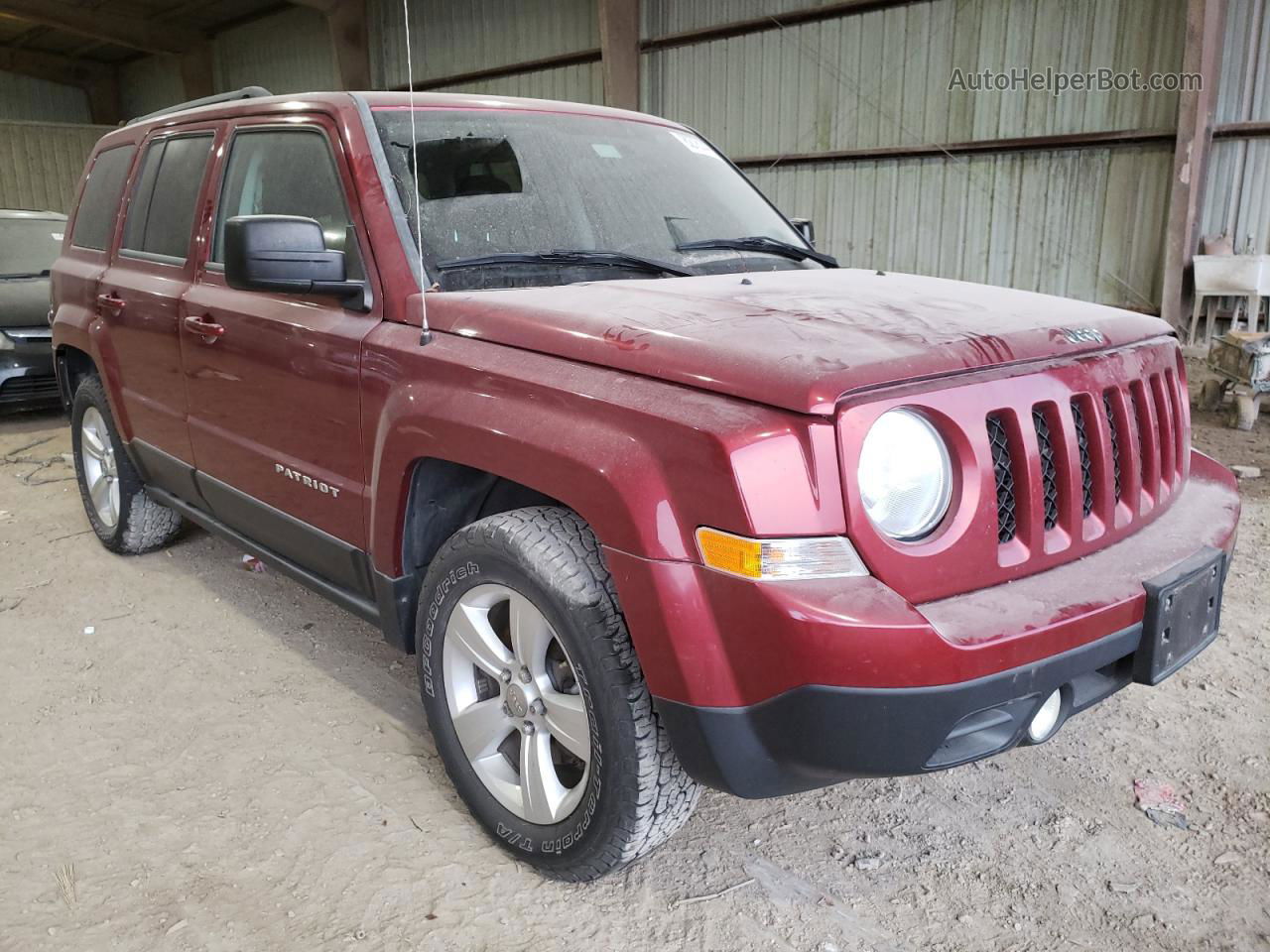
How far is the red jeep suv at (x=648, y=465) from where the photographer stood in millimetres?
1721

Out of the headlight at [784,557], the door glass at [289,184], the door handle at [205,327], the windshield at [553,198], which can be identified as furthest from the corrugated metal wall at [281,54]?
the headlight at [784,557]

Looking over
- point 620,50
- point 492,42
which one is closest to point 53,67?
point 492,42

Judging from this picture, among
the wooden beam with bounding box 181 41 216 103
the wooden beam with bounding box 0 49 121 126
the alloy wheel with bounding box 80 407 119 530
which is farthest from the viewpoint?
the wooden beam with bounding box 0 49 121 126

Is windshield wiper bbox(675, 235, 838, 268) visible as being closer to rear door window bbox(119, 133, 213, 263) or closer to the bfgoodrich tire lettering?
the bfgoodrich tire lettering

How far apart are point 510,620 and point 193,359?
1751 mm

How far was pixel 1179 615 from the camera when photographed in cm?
201

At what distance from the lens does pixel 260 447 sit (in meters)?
2.99

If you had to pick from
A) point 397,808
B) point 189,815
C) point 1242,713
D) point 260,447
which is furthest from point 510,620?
point 1242,713

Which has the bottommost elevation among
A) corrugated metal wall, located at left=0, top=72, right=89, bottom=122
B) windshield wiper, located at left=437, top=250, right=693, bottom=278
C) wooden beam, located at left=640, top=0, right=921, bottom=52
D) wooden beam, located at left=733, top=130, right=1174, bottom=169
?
windshield wiper, located at left=437, top=250, right=693, bottom=278

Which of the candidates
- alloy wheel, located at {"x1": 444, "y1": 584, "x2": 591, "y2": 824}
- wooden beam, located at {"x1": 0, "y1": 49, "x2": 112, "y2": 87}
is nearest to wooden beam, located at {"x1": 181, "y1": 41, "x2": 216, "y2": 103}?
wooden beam, located at {"x1": 0, "y1": 49, "x2": 112, "y2": 87}

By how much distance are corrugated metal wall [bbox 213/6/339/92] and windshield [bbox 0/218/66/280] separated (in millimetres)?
9656

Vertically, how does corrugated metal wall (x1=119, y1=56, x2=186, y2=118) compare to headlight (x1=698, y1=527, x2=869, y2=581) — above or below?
above

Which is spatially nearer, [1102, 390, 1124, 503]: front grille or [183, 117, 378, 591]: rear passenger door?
[1102, 390, 1124, 503]: front grille

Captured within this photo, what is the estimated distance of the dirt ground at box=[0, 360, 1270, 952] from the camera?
2.11m
